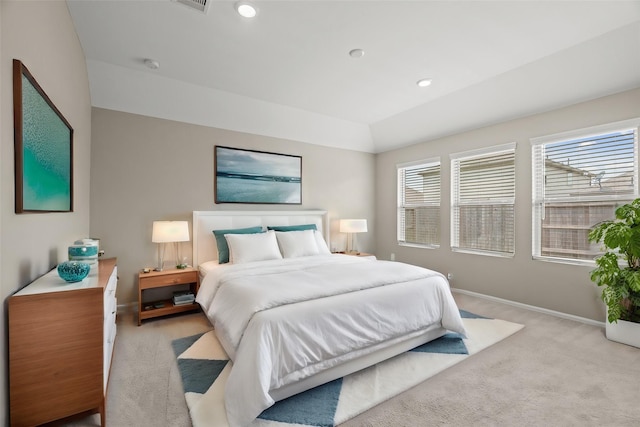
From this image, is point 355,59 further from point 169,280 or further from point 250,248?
point 169,280

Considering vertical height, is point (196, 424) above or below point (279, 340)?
below

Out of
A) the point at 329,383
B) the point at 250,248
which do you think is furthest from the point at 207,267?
the point at 329,383

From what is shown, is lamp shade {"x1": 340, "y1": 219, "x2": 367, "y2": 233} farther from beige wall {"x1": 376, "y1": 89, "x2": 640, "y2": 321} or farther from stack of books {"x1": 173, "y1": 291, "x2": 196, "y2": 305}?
stack of books {"x1": 173, "y1": 291, "x2": 196, "y2": 305}

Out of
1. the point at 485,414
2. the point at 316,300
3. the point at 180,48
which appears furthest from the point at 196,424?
the point at 180,48

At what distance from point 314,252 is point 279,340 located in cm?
217

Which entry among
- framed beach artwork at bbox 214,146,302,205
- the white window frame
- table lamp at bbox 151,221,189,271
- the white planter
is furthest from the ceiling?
the white planter

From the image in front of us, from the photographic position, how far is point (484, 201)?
4.20m

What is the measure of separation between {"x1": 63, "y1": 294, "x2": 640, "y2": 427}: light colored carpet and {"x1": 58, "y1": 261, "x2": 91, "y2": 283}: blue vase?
84 centimetres

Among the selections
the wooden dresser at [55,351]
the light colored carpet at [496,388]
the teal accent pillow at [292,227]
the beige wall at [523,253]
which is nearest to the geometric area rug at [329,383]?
the light colored carpet at [496,388]

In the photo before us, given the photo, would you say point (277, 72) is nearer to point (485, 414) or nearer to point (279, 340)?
point (279, 340)

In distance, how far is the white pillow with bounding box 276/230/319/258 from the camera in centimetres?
388

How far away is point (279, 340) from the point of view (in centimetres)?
187

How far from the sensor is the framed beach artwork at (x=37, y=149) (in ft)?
4.80

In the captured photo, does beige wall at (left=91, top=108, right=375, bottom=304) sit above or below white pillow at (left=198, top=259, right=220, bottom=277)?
above
